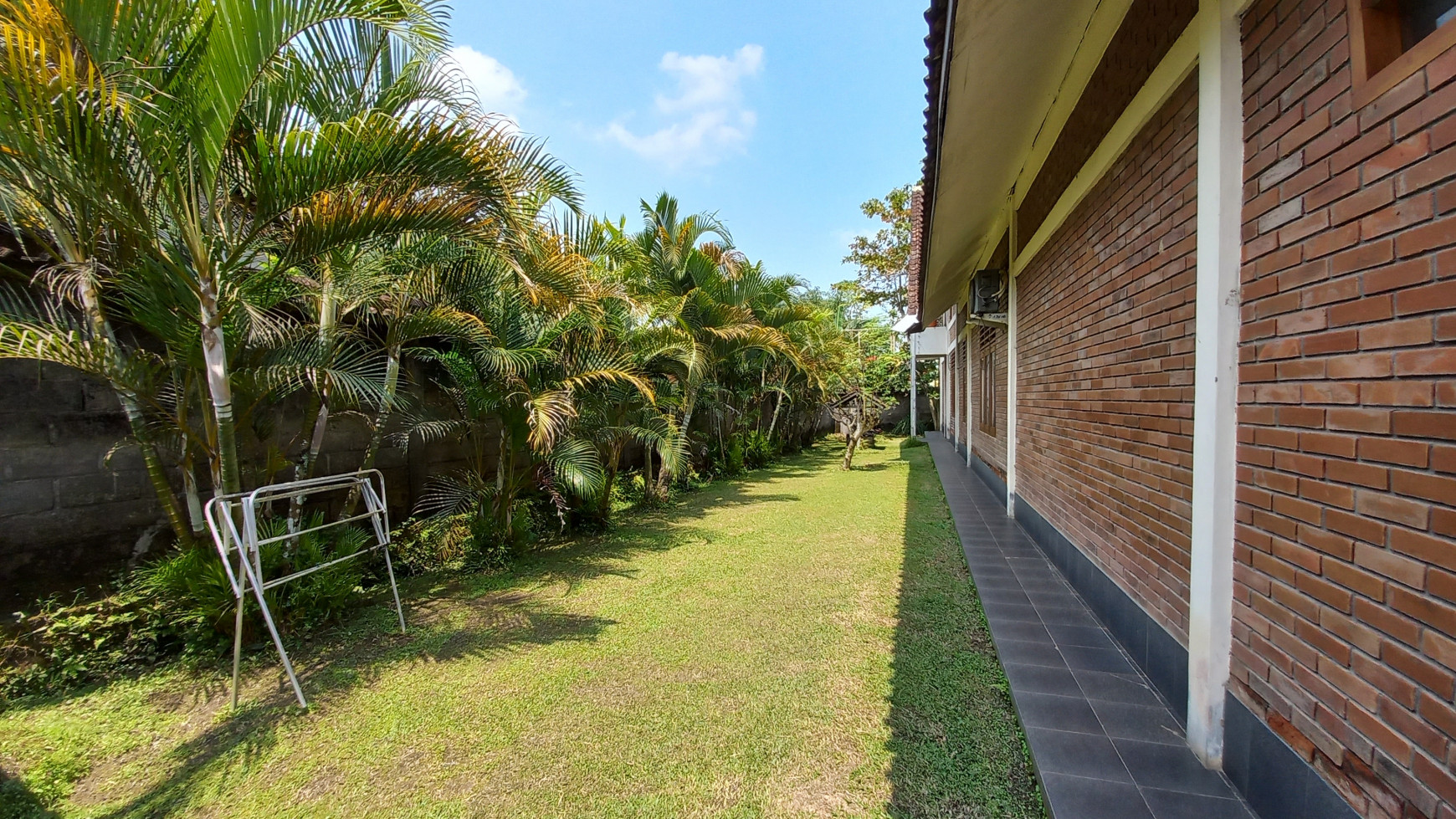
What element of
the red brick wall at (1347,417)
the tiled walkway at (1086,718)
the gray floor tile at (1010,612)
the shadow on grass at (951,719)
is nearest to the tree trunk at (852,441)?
the shadow on grass at (951,719)

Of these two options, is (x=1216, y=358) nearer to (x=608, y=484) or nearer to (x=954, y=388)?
(x=608, y=484)

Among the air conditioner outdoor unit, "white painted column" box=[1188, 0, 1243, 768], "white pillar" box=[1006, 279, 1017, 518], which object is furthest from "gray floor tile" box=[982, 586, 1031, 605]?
the air conditioner outdoor unit

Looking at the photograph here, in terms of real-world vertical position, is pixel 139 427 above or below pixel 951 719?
above

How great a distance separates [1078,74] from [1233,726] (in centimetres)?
370

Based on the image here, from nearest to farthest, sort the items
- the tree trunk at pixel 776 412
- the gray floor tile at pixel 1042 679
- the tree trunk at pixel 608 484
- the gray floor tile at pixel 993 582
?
the gray floor tile at pixel 1042 679 → the gray floor tile at pixel 993 582 → the tree trunk at pixel 608 484 → the tree trunk at pixel 776 412

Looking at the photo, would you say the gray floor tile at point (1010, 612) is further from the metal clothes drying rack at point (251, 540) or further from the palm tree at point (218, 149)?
the palm tree at point (218, 149)

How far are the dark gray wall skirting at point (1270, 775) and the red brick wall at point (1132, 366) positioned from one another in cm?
48

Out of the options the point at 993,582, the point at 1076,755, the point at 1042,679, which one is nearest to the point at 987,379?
the point at 993,582

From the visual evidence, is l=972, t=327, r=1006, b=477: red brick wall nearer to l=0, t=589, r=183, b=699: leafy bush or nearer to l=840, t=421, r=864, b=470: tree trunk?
l=840, t=421, r=864, b=470: tree trunk

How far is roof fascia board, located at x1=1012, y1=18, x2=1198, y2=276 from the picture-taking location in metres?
2.27

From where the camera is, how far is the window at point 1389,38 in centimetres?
127

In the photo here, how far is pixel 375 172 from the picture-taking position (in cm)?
309

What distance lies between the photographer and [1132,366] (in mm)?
2895

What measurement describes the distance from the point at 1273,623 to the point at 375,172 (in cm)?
443
